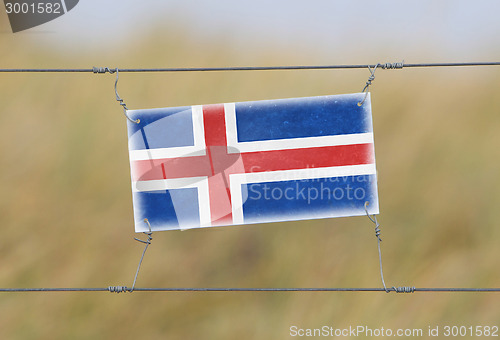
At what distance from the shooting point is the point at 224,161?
14.5 feet

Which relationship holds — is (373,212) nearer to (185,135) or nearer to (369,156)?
(369,156)

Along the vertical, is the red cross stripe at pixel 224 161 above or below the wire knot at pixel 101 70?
below

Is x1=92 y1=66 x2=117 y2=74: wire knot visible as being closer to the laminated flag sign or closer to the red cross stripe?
the laminated flag sign

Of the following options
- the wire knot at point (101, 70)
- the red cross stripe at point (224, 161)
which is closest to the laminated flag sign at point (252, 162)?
the red cross stripe at point (224, 161)

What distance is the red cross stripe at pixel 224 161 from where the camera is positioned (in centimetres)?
440

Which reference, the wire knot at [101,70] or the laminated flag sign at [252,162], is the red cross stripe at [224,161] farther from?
the wire knot at [101,70]

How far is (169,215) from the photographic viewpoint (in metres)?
4.40

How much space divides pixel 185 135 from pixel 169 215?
0.61m

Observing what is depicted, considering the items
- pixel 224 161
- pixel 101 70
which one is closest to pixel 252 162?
pixel 224 161

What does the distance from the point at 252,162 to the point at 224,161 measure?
0.69 feet

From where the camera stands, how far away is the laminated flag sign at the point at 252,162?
439 cm

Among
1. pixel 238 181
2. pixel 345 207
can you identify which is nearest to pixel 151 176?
pixel 238 181

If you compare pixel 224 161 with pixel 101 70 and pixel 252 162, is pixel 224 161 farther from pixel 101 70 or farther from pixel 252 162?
pixel 101 70

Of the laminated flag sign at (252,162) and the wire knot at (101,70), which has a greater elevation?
the wire knot at (101,70)
